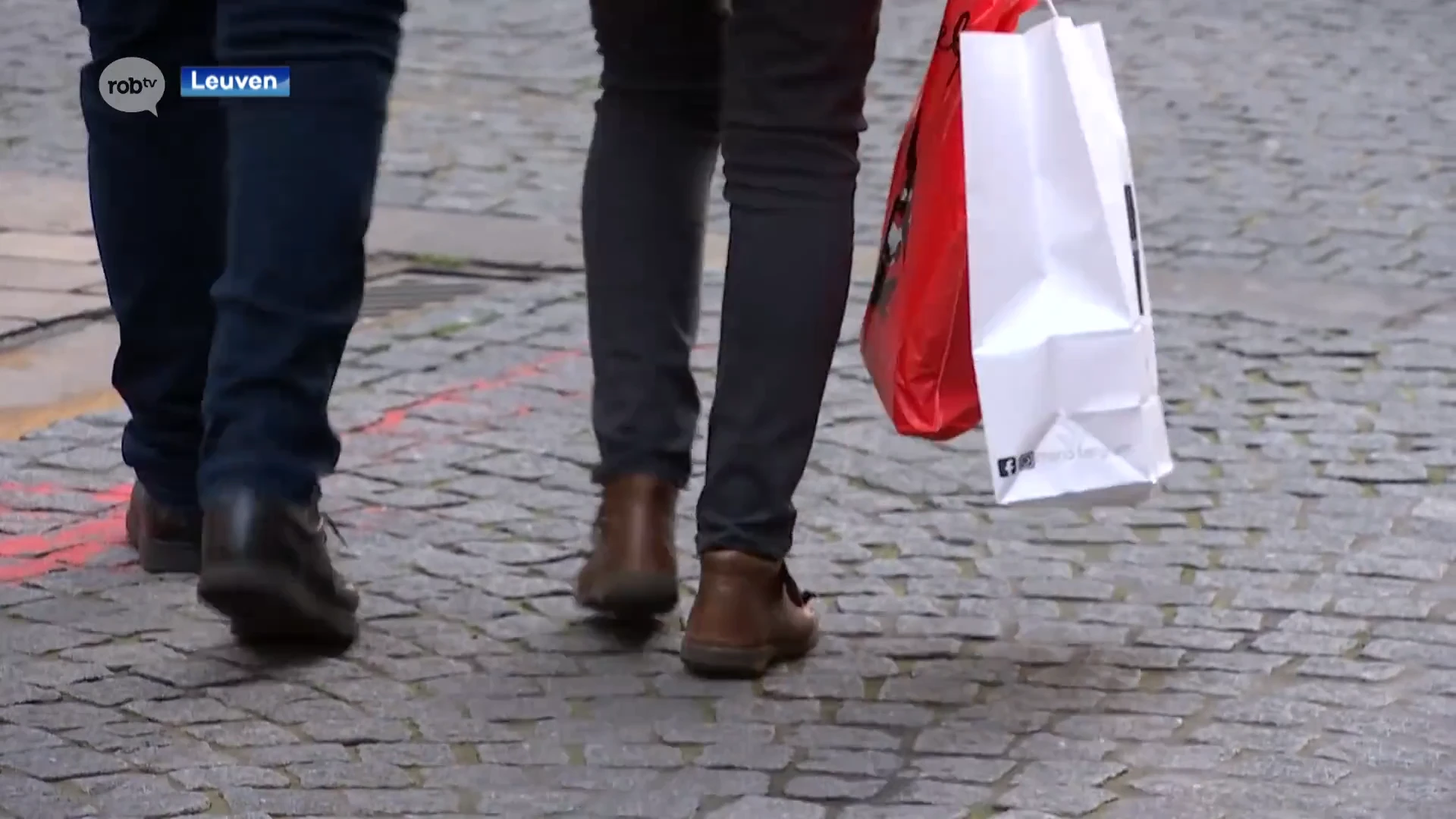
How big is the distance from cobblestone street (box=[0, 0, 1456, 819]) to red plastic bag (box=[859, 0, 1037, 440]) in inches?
13.4

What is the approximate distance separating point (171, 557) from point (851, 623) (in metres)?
0.91

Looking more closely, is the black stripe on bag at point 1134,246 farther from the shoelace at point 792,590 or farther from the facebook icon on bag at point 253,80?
the facebook icon on bag at point 253,80

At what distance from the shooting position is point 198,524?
119 inches

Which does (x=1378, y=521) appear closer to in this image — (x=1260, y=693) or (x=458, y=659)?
(x=1260, y=693)

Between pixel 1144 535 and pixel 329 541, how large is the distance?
1.17 m

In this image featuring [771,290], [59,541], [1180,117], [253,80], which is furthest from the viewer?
[1180,117]

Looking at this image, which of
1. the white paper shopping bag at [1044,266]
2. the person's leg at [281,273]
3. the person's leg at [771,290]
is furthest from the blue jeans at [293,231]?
the white paper shopping bag at [1044,266]

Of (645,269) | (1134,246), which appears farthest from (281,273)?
(1134,246)

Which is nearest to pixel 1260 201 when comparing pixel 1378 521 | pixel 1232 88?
pixel 1232 88

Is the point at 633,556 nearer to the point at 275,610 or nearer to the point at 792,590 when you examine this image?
the point at 792,590

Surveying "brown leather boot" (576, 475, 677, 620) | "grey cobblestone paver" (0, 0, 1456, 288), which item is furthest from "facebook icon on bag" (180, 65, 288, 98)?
"grey cobblestone paver" (0, 0, 1456, 288)

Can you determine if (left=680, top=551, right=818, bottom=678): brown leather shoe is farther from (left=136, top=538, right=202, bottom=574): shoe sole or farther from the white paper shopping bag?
(left=136, top=538, right=202, bottom=574): shoe sole

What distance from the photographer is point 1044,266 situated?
251 cm

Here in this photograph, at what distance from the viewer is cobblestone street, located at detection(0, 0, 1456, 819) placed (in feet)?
7.80
